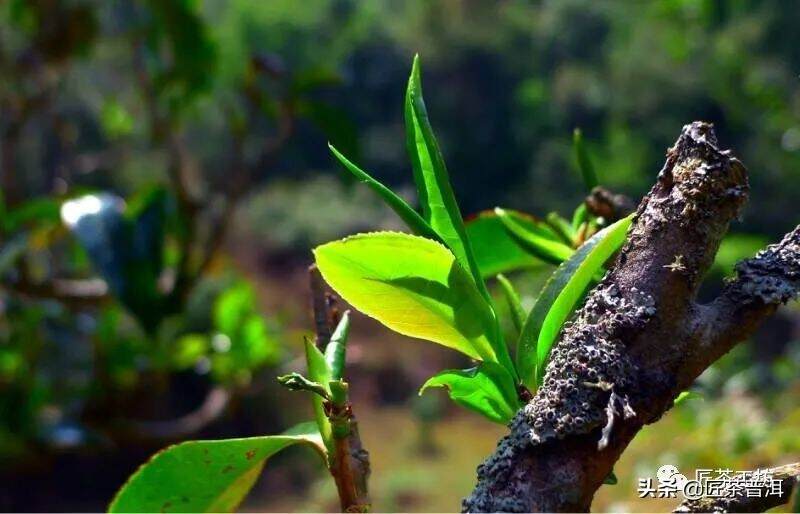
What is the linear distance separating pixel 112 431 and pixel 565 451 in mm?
1567

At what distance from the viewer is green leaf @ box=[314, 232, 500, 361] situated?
25 centimetres

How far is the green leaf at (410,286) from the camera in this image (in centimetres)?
25

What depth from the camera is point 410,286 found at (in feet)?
0.85

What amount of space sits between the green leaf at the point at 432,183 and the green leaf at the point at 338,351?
0.16 ft

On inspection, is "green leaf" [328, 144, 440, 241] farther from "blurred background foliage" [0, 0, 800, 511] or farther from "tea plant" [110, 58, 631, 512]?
"blurred background foliage" [0, 0, 800, 511]

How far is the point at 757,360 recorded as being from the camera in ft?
12.7

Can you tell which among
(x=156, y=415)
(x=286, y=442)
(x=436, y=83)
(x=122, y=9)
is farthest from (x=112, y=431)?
(x=436, y=83)

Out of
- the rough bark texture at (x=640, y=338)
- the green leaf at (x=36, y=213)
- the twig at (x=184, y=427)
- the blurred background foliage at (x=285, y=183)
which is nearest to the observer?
the rough bark texture at (x=640, y=338)

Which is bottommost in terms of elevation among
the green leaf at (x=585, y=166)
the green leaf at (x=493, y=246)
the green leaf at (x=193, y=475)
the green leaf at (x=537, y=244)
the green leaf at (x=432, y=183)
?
the green leaf at (x=193, y=475)

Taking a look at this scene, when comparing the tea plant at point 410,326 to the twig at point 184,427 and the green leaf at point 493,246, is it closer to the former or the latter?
the green leaf at point 493,246

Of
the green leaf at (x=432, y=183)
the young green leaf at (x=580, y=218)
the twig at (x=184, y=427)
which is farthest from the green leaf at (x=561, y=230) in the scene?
the twig at (x=184, y=427)

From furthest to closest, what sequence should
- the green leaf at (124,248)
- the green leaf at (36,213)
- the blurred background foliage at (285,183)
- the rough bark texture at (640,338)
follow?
the blurred background foliage at (285,183)
the green leaf at (36,213)
the green leaf at (124,248)
the rough bark texture at (640,338)

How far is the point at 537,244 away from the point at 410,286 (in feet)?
0.41

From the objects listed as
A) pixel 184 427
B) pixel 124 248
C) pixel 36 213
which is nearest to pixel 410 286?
pixel 124 248
